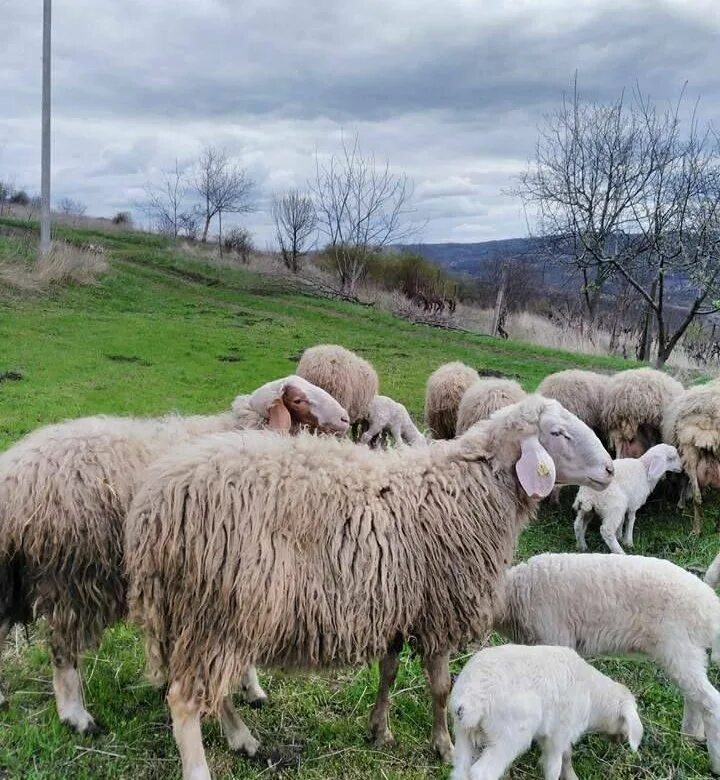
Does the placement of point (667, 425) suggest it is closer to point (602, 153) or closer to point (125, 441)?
point (125, 441)

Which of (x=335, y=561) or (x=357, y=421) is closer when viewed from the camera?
(x=335, y=561)

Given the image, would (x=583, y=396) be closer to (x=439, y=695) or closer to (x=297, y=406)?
(x=297, y=406)

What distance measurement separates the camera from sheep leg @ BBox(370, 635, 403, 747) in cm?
328

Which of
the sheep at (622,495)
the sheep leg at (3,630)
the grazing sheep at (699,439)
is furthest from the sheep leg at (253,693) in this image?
the grazing sheep at (699,439)

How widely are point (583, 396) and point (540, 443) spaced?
151 inches

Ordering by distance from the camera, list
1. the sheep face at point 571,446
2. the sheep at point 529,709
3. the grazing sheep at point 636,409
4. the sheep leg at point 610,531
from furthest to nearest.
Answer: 1. the grazing sheep at point 636,409
2. the sheep leg at point 610,531
3. the sheep face at point 571,446
4. the sheep at point 529,709

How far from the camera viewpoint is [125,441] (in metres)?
3.42

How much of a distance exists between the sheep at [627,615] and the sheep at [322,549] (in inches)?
17.7

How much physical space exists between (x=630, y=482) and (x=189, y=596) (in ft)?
13.5

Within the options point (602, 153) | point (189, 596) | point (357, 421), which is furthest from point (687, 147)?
point (189, 596)

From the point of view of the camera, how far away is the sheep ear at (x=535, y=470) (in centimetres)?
331

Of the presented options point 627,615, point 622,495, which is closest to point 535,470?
point 627,615

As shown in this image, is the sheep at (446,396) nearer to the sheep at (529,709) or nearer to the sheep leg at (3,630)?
the sheep at (529,709)

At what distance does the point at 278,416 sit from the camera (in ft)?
14.4
